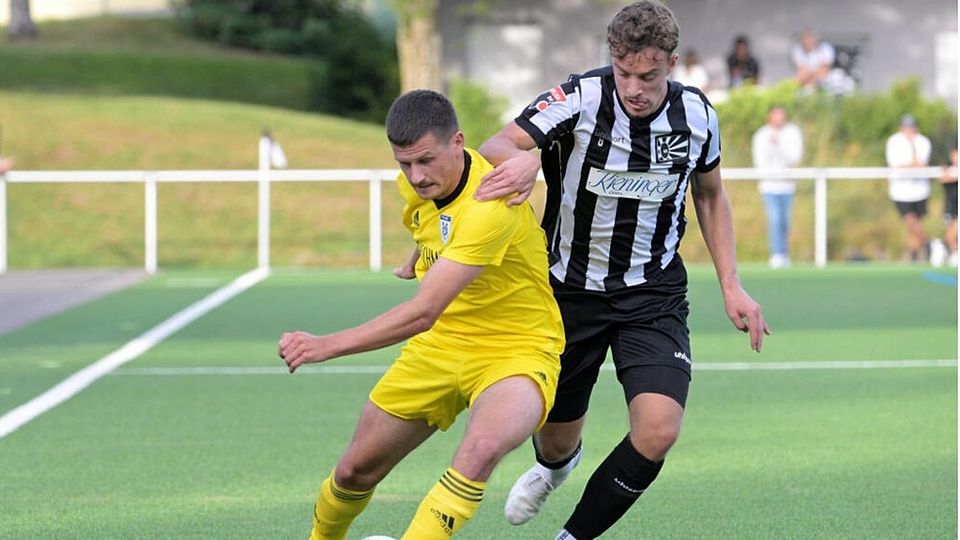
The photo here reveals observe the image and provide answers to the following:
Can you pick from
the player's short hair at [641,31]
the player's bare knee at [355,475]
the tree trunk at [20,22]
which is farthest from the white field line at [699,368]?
the tree trunk at [20,22]

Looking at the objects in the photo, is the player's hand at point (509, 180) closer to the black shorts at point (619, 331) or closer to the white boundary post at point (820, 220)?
the black shorts at point (619, 331)

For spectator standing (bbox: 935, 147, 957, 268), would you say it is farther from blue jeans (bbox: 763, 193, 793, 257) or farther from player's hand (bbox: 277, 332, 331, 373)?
player's hand (bbox: 277, 332, 331, 373)

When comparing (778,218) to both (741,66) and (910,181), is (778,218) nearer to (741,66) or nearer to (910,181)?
(910,181)

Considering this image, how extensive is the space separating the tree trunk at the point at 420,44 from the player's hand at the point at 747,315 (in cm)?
2586

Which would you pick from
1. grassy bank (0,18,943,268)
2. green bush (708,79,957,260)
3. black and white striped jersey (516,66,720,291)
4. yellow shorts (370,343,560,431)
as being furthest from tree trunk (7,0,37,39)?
yellow shorts (370,343,560,431)

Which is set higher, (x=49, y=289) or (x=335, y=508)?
(x=335, y=508)

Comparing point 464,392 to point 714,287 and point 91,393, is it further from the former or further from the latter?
point 714,287

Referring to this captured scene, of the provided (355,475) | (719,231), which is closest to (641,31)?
(719,231)

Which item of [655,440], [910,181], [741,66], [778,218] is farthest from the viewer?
[741,66]

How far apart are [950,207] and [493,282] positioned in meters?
18.5

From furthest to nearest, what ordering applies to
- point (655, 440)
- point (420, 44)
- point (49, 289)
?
point (420, 44), point (49, 289), point (655, 440)

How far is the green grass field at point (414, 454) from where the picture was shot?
297 inches

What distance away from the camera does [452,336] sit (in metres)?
6.16

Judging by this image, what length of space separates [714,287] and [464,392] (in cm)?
1429
